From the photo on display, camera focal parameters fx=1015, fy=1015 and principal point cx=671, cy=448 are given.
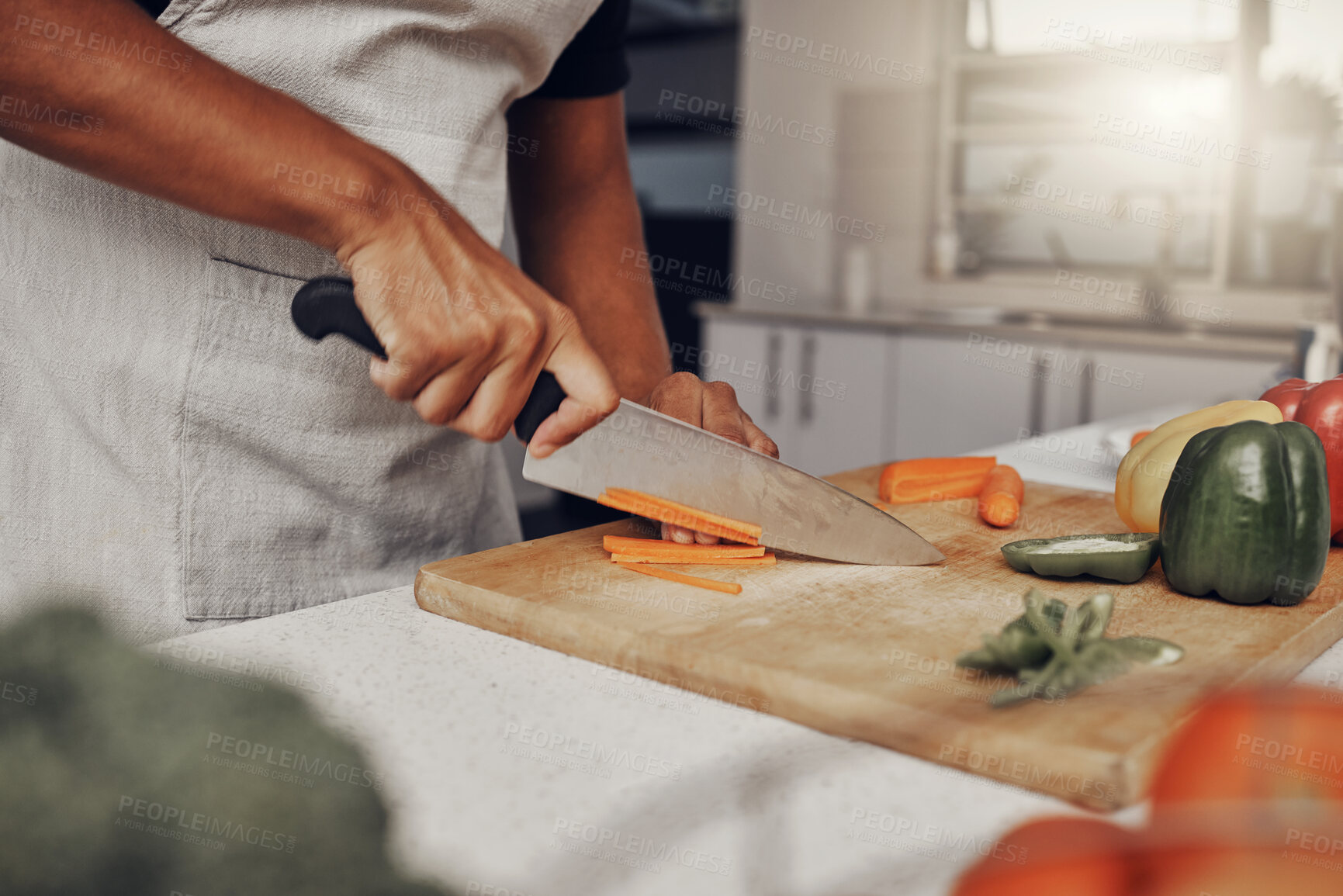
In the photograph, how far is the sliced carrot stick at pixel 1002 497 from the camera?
3.66 ft

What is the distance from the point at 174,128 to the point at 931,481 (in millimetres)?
886

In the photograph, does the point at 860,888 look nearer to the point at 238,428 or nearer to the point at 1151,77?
the point at 238,428

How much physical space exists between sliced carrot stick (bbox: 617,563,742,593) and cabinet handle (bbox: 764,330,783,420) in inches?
127

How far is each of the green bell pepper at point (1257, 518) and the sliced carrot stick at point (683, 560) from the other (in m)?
0.37

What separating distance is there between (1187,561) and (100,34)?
94 cm

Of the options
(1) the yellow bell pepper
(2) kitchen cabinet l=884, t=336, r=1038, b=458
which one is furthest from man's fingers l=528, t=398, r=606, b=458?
(2) kitchen cabinet l=884, t=336, r=1038, b=458

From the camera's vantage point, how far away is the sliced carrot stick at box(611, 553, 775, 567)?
954mm

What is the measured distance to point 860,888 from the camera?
0.39 metres

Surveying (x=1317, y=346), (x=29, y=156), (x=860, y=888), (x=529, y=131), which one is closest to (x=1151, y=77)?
(x=1317, y=346)

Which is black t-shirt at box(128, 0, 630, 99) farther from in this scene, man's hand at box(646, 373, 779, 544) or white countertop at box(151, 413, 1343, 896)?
white countertop at box(151, 413, 1343, 896)

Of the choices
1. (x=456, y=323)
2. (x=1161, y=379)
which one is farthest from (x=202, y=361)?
(x=1161, y=379)

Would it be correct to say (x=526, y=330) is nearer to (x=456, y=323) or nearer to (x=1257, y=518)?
(x=456, y=323)

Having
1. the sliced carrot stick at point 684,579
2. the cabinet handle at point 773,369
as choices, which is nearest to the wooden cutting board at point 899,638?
the sliced carrot stick at point 684,579

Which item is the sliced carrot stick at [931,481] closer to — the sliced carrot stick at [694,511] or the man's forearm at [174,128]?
the sliced carrot stick at [694,511]
